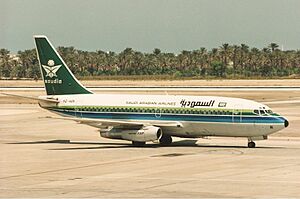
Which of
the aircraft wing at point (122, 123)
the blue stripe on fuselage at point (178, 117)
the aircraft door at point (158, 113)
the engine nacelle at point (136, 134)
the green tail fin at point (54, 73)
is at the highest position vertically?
the green tail fin at point (54, 73)

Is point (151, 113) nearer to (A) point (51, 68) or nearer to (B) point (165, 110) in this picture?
(B) point (165, 110)

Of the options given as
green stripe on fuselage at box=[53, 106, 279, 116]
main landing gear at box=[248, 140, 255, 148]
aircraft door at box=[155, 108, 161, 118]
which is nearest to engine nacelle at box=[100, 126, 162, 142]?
aircraft door at box=[155, 108, 161, 118]

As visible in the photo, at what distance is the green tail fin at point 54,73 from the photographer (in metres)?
55.7

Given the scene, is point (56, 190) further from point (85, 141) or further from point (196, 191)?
point (85, 141)

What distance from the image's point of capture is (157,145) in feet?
174

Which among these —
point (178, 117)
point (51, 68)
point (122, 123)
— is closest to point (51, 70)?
point (51, 68)

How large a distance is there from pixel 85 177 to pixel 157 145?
56.1 feet

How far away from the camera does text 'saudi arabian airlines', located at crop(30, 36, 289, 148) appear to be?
49.8 meters

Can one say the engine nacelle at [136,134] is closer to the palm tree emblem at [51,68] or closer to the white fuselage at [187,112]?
the white fuselage at [187,112]

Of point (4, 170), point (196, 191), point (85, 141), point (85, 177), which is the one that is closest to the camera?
point (196, 191)

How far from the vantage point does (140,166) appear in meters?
40.6

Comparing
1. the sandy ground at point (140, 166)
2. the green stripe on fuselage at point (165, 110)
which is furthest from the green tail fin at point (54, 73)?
the sandy ground at point (140, 166)

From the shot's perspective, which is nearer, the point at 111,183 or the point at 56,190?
the point at 56,190

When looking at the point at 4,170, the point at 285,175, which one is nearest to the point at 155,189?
the point at 285,175
